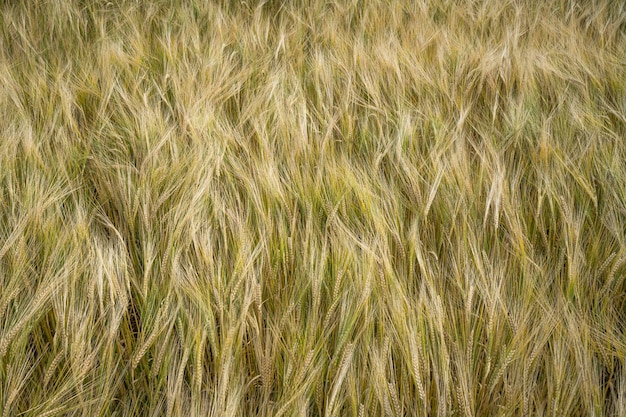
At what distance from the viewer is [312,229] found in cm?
81

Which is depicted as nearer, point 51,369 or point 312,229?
point 51,369

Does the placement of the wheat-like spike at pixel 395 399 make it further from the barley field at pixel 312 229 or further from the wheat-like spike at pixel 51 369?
the wheat-like spike at pixel 51 369

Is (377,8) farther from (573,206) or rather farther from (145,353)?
(145,353)

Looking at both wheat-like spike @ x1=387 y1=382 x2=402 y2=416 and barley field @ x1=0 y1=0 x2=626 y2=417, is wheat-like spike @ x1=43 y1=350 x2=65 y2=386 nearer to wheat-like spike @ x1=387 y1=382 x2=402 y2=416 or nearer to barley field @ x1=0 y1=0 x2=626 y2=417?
barley field @ x1=0 y1=0 x2=626 y2=417

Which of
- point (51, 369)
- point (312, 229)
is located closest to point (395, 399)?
point (312, 229)

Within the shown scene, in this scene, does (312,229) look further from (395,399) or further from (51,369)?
(51,369)

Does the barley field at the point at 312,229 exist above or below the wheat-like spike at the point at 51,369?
above

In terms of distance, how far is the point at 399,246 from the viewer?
803 millimetres

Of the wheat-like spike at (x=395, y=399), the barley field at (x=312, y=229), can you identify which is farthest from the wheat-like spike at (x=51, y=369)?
the wheat-like spike at (x=395, y=399)

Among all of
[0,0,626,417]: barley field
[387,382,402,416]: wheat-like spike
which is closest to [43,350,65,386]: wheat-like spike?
[0,0,626,417]: barley field

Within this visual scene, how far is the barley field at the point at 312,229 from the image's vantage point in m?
0.68

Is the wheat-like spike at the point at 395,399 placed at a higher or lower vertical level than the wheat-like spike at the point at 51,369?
higher

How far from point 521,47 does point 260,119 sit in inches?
32.2

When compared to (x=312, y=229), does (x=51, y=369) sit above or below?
below
